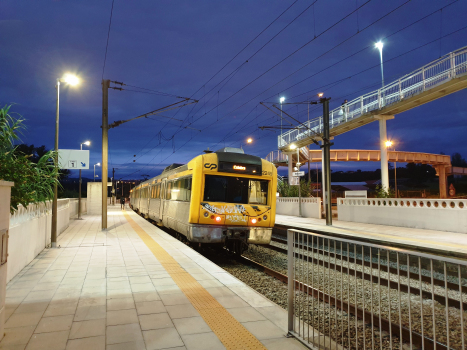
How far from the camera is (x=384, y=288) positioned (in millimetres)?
3260

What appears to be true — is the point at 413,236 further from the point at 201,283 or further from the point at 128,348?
the point at 128,348

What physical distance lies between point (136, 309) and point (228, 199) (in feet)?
17.9

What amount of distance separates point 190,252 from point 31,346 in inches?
234

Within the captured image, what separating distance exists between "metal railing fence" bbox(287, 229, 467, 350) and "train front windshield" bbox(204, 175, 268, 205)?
5.67 m

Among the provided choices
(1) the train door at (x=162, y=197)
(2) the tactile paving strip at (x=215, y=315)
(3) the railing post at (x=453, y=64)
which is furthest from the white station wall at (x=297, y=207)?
(2) the tactile paving strip at (x=215, y=315)

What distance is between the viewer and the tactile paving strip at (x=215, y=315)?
3662mm

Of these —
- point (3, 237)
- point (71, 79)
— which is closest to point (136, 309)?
point (3, 237)

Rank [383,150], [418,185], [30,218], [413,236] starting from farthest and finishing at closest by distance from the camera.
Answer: [418,185] → [383,150] → [413,236] → [30,218]

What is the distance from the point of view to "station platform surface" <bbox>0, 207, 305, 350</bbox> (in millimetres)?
3676

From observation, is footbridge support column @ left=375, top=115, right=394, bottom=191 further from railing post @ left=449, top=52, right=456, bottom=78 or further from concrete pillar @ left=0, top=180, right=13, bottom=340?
concrete pillar @ left=0, top=180, right=13, bottom=340

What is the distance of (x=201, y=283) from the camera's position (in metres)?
6.06

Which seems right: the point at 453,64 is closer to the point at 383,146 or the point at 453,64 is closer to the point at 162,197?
the point at 383,146

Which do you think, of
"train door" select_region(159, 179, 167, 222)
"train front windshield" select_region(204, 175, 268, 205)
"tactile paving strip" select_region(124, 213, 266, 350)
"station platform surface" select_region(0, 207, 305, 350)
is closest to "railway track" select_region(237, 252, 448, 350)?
"station platform surface" select_region(0, 207, 305, 350)

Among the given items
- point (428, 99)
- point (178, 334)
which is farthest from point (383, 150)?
point (178, 334)
